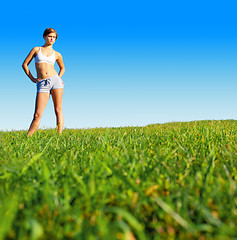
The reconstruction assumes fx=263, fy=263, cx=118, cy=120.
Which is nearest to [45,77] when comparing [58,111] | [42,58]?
[42,58]

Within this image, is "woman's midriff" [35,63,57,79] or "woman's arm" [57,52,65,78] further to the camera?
"woman's arm" [57,52,65,78]

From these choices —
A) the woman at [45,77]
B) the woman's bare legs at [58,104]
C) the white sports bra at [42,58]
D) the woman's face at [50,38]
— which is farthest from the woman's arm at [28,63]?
the woman's bare legs at [58,104]

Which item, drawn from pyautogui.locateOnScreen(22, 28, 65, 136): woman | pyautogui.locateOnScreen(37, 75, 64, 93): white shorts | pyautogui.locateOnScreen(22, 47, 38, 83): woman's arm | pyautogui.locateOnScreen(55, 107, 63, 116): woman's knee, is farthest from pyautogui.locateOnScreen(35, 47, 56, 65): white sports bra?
pyautogui.locateOnScreen(55, 107, 63, 116): woman's knee

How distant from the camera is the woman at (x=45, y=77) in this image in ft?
21.9

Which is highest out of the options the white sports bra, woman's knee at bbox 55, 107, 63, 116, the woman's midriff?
the white sports bra

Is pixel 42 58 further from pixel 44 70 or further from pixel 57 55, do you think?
pixel 57 55

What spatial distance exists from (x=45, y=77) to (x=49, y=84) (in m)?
0.21

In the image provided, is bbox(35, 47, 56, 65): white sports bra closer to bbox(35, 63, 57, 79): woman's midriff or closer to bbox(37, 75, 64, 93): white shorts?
bbox(35, 63, 57, 79): woman's midriff

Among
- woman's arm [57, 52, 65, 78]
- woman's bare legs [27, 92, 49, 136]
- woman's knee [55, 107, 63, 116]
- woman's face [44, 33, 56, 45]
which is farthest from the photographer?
woman's arm [57, 52, 65, 78]

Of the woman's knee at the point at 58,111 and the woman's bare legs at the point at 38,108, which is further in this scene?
the woman's knee at the point at 58,111

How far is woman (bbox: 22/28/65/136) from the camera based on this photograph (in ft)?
21.9

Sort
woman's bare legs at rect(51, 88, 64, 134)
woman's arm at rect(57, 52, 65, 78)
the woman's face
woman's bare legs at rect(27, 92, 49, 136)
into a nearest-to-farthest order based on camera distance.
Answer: woman's bare legs at rect(27, 92, 49, 136) → the woman's face → woman's bare legs at rect(51, 88, 64, 134) → woman's arm at rect(57, 52, 65, 78)

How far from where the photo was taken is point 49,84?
673 cm

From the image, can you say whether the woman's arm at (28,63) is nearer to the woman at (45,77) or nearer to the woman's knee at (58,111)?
the woman at (45,77)
